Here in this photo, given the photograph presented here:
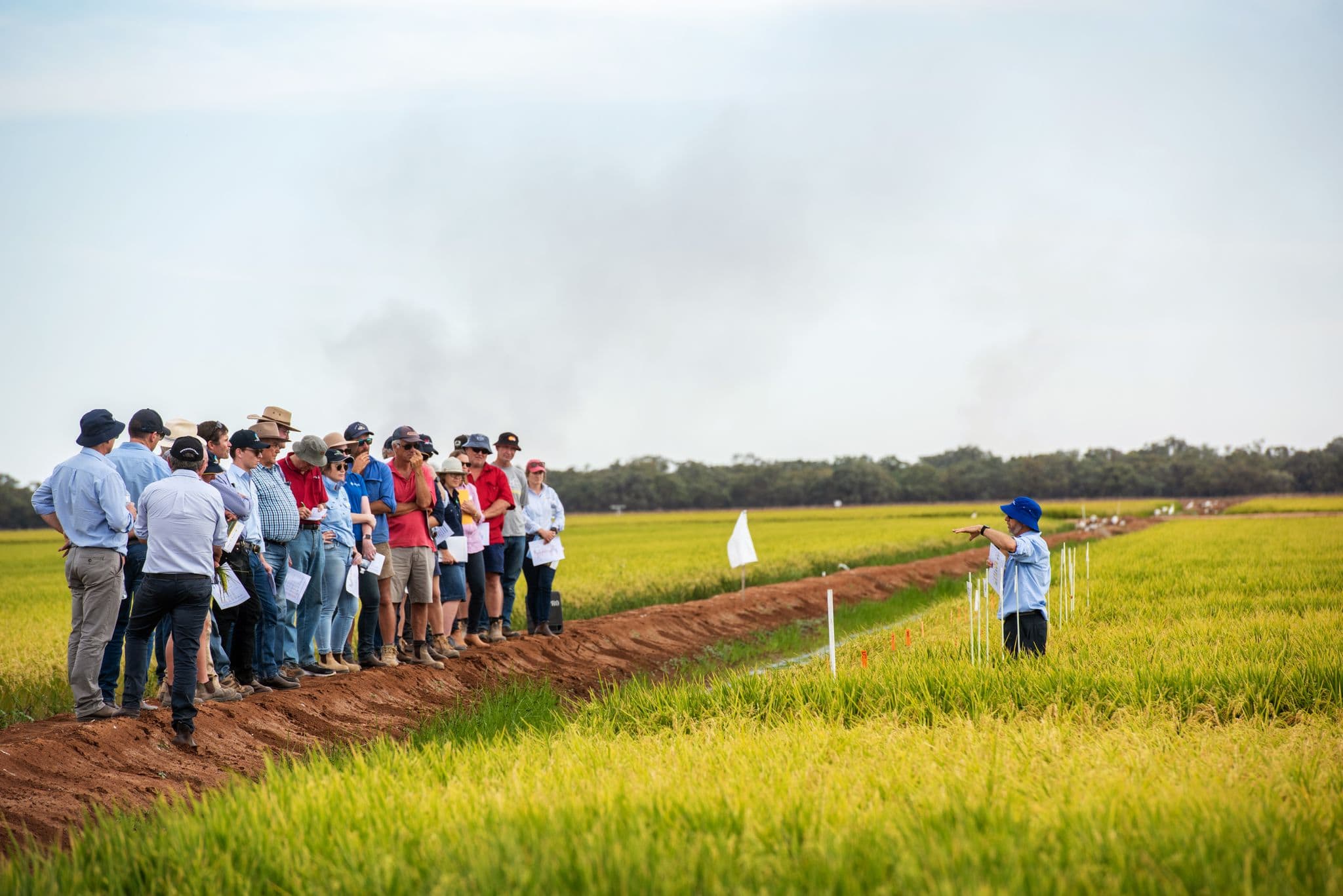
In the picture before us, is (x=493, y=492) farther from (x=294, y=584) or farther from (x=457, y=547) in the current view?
(x=294, y=584)

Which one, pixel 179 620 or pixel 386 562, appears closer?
pixel 179 620

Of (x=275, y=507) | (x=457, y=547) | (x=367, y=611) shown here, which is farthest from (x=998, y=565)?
(x=275, y=507)

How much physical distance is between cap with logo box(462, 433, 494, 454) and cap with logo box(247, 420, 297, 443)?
7.96ft

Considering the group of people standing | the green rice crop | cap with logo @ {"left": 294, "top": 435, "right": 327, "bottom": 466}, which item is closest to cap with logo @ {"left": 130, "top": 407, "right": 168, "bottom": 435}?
the group of people standing

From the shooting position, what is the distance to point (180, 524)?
684 cm

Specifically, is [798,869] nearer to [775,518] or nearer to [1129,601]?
[1129,601]

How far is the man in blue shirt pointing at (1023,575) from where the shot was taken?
7848mm

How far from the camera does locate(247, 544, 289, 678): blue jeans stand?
8195 millimetres

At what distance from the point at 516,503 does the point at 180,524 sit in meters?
4.87

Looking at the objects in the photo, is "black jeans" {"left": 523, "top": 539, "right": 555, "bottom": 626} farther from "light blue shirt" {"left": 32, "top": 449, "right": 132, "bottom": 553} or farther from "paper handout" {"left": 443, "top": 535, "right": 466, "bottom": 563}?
"light blue shirt" {"left": 32, "top": 449, "right": 132, "bottom": 553}

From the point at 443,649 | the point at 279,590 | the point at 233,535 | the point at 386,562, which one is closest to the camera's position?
the point at 233,535

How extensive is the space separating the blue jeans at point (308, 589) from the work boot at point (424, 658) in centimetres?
93

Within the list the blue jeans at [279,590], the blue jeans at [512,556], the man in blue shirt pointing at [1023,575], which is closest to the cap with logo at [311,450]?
the blue jeans at [279,590]

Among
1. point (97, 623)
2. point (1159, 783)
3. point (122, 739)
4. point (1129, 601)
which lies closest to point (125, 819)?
point (122, 739)
